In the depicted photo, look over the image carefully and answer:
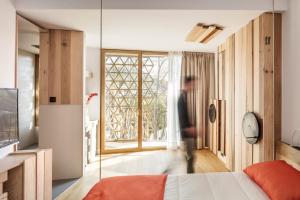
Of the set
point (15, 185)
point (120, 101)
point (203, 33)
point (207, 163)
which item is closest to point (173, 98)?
point (120, 101)

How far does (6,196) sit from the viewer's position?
1.64 m

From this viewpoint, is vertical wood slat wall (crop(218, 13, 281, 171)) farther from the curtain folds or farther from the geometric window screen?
the geometric window screen

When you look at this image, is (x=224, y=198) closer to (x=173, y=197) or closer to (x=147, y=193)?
(x=173, y=197)

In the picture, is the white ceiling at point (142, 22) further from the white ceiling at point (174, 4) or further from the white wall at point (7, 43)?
the white wall at point (7, 43)

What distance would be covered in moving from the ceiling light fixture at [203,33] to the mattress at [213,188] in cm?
191

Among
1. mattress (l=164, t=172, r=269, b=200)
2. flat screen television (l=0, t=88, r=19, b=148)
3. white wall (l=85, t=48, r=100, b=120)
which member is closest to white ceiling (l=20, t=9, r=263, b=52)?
white wall (l=85, t=48, r=100, b=120)

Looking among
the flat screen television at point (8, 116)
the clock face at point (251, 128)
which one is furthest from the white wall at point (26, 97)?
the clock face at point (251, 128)

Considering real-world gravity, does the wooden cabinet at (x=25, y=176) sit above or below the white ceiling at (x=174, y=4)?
below

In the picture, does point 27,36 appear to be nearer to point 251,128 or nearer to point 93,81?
point 93,81

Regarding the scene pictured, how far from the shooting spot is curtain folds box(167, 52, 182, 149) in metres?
3.81

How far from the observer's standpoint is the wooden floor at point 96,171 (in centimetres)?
246

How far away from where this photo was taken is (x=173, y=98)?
157 inches

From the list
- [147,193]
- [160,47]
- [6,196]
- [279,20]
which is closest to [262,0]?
[279,20]

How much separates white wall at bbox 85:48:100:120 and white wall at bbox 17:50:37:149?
4.33ft
